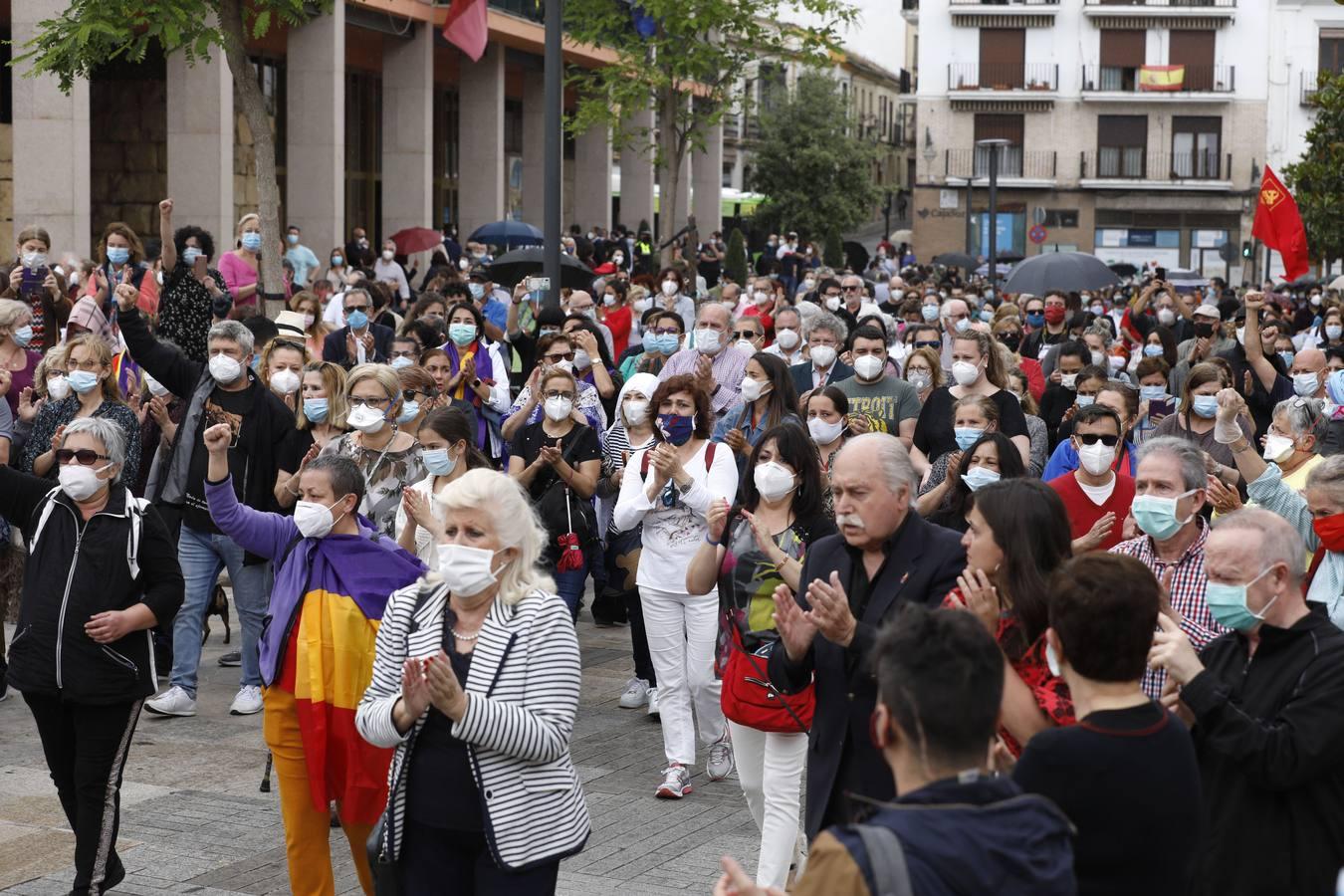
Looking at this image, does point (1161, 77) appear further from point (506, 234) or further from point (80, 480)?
point (80, 480)

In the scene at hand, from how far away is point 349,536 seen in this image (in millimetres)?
6883

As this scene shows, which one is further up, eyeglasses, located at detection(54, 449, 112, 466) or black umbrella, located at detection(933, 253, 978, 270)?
black umbrella, located at detection(933, 253, 978, 270)

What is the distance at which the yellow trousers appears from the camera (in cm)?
655

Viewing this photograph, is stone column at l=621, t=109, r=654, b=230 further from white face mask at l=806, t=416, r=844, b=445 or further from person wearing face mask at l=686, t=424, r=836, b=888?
person wearing face mask at l=686, t=424, r=836, b=888

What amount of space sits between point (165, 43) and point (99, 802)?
10.8 metres

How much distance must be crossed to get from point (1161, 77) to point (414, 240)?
150 ft

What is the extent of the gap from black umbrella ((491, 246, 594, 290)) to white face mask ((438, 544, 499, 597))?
14587 mm

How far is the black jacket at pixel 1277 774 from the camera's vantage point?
14.7 ft

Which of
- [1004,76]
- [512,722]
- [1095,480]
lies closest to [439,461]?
[1095,480]

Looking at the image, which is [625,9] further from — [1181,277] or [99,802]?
[1181,277]

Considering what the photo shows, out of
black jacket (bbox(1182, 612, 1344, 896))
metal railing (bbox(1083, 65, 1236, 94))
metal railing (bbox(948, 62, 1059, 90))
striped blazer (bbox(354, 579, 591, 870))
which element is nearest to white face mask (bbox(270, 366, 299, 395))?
striped blazer (bbox(354, 579, 591, 870))

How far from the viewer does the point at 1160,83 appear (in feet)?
236

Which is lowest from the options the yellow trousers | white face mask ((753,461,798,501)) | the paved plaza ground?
the paved plaza ground

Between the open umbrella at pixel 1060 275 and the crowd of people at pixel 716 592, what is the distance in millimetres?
9541
